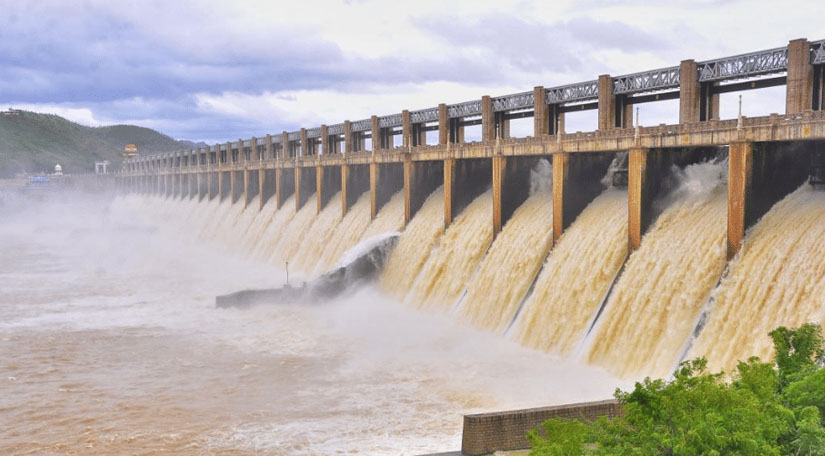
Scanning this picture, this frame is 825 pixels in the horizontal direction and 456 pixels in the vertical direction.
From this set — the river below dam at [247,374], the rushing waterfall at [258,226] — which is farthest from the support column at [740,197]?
the rushing waterfall at [258,226]

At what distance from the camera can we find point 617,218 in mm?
29125

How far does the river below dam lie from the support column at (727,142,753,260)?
535cm

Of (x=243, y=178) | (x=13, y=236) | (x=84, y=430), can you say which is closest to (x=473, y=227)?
(x=84, y=430)

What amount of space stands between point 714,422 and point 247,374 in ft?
64.3

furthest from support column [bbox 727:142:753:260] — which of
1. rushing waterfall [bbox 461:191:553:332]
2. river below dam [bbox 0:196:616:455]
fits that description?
rushing waterfall [bbox 461:191:553:332]

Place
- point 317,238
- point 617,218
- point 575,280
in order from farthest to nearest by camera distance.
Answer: point 317,238
point 617,218
point 575,280

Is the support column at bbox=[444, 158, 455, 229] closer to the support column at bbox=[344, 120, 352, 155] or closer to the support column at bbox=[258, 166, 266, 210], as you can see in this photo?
the support column at bbox=[344, 120, 352, 155]

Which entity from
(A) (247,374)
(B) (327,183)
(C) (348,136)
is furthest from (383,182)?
(A) (247,374)

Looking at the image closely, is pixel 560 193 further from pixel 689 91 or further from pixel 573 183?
pixel 689 91

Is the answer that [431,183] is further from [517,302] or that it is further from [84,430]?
[84,430]

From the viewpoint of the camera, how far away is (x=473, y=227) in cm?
3734

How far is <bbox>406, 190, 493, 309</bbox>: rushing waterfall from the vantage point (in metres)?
35.4

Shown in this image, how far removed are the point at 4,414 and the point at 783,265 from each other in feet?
76.7

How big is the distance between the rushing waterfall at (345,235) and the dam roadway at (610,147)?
49.6 inches
